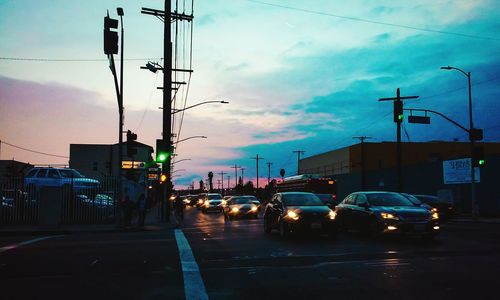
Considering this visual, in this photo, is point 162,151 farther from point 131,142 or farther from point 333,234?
point 333,234

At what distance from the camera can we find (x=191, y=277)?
8984 mm

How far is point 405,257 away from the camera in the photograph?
36.0ft

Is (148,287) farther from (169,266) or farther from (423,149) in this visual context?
(423,149)

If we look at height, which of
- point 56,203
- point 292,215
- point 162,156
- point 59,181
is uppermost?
point 162,156

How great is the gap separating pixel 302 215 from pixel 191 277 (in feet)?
23.0

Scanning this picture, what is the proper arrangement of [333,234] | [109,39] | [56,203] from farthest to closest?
[56,203]
[109,39]
[333,234]

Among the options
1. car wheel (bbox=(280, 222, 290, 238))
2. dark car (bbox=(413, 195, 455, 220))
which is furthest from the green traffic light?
car wheel (bbox=(280, 222, 290, 238))

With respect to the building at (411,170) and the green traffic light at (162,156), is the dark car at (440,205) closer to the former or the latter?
the building at (411,170)

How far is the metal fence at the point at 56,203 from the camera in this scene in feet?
80.0

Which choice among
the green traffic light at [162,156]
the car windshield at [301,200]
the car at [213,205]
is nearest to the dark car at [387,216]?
the car windshield at [301,200]

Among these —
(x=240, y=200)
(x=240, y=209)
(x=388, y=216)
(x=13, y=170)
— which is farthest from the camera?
(x=13, y=170)

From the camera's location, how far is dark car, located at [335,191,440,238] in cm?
1409

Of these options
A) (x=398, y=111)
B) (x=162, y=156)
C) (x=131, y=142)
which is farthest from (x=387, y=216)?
(x=162, y=156)

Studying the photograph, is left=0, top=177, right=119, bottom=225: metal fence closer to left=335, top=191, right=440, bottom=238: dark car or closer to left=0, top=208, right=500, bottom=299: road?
left=0, top=208, right=500, bottom=299: road
